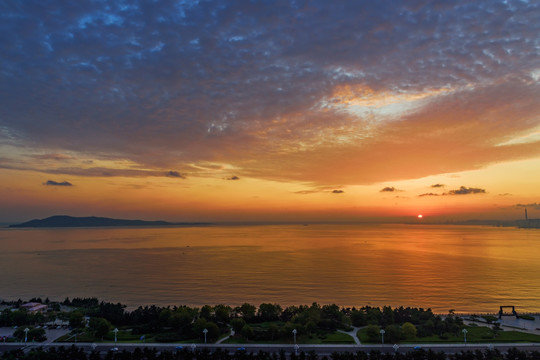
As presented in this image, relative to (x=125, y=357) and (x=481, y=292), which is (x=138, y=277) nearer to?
(x=125, y=357)

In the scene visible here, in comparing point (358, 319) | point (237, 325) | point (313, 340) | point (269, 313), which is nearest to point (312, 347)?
point (313, 340)

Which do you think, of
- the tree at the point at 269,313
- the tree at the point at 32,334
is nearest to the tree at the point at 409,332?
the tree at the point at 269,313

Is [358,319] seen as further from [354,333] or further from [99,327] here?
[99,327]

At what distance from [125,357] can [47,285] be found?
143 ft

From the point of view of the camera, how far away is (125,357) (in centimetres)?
2588

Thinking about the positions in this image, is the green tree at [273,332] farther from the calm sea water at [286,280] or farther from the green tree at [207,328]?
the calm sea water at [286,280]

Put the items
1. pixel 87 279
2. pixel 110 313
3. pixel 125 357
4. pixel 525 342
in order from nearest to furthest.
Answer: pixel 125 357 → pixel 525 342 → pixel 110 313 → pixel 87 279

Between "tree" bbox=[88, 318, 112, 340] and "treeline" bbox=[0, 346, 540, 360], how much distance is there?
3.11 meters

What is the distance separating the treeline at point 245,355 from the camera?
25047mm

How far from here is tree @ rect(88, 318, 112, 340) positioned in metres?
30.0

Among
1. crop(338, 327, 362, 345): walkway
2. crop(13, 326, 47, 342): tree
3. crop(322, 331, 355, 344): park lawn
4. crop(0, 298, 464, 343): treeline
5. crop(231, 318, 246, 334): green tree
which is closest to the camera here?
crop(322, 331, 355, 344): park lawn

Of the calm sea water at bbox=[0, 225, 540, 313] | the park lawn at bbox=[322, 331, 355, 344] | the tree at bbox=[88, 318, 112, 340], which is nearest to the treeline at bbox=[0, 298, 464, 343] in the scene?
the tree at bbox=[88, 318, 112, 340]

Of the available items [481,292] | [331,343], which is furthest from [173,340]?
[481,292]

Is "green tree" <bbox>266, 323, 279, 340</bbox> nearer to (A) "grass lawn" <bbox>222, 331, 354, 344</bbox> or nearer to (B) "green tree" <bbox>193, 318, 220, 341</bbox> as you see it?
(A) "grass lawn" <bbox>222, 331, 354, 344</bbox>
